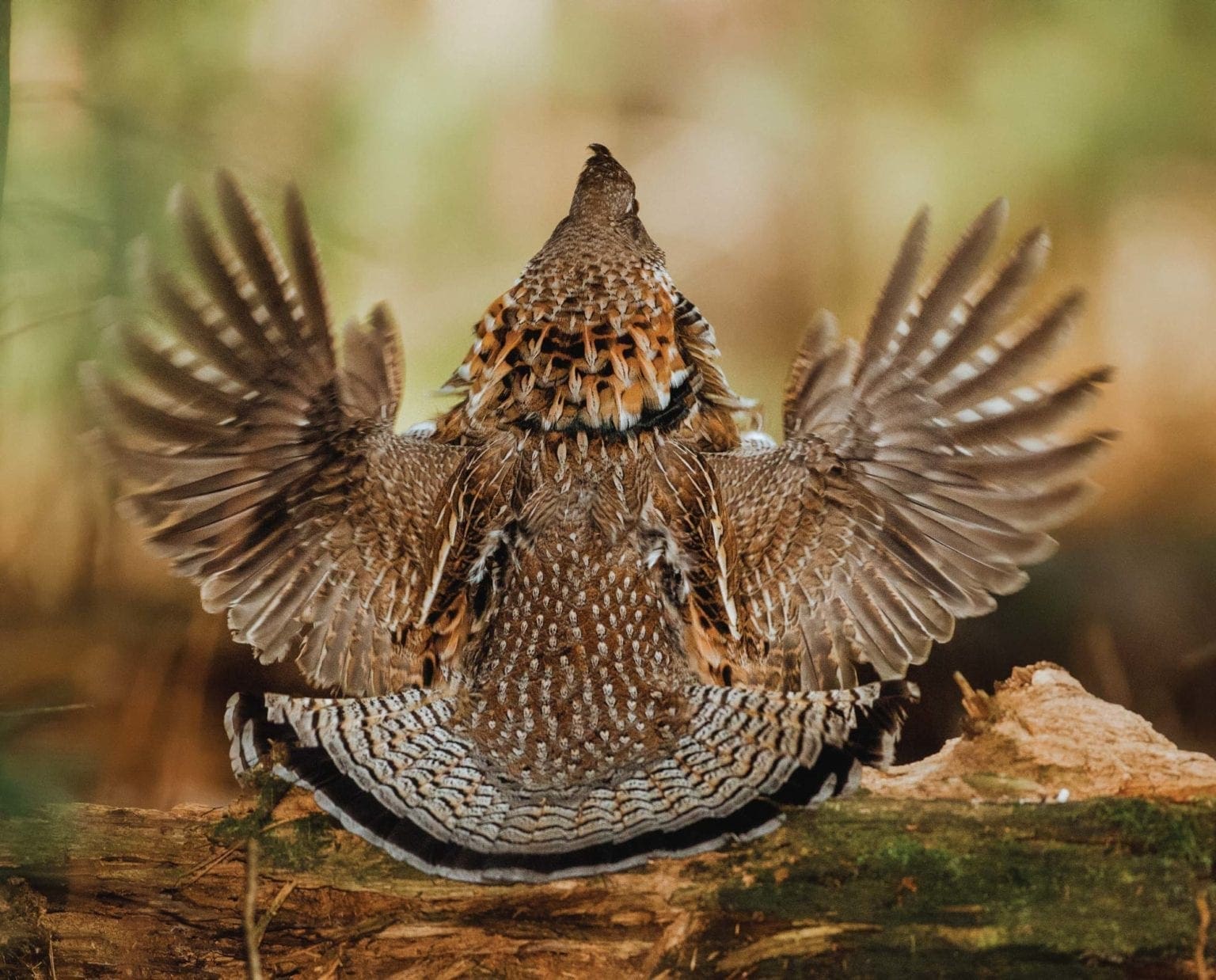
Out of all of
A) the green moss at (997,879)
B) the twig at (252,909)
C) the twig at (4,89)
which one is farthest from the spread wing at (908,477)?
the twig at (4,89)

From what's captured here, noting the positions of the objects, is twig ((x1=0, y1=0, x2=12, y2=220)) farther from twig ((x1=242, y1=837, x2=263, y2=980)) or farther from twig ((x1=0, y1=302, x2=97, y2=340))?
twig ((x1=242, y1=837, x2=263, y2=980))

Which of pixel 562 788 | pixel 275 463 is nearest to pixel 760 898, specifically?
pixel 562 788

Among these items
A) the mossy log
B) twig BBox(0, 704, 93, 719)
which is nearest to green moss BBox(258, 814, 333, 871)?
the mossy log

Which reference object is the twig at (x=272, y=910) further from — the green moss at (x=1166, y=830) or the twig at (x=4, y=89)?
the twig at (x=4, y=89)

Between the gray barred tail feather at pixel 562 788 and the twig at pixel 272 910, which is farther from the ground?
the gray barred tail feather at pixel 562 788

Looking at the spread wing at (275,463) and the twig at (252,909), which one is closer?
the twig at (252,909)

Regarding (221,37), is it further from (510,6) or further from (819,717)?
(819,717)

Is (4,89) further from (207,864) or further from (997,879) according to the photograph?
(997,879)
